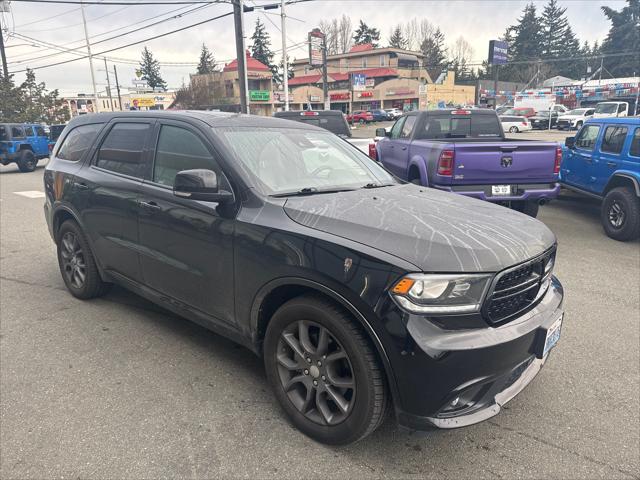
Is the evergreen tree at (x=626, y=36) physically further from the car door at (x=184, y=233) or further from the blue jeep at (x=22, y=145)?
the car door at (x=184, y=233)

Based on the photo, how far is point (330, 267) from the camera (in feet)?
7.55

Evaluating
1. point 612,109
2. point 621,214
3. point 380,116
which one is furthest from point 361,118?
point 621,214

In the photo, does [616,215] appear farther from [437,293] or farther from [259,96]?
[259,96]

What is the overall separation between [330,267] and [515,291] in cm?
93

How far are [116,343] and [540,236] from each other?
320cm

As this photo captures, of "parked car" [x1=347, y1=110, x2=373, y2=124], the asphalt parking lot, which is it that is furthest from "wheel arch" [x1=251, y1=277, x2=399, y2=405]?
"parked car" [x1=347, y1=110, x2=373, y2=124]

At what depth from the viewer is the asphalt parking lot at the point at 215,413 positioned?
2424 mm

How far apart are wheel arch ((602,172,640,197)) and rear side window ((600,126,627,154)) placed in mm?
408

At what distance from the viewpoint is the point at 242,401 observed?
298 centimetres

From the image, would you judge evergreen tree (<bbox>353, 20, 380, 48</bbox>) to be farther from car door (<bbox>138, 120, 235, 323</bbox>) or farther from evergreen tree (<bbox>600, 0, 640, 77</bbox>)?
car door (<bbox>138, 120, 235, 323</bbox>)

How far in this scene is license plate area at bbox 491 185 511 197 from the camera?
6566mm

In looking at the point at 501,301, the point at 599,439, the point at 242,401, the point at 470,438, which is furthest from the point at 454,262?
the point at 242,401

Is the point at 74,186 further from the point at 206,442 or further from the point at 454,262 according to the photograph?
the point at 454,262

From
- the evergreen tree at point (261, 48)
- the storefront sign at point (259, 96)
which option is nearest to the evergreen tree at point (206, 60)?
the evergreen tree at point (261, 48)
